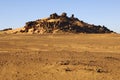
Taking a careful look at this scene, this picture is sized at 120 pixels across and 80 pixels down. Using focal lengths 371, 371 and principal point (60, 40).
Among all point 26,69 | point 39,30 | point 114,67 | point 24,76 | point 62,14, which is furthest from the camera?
point 62,14

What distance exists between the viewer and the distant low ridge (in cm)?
5762

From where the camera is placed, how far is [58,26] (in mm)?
58094

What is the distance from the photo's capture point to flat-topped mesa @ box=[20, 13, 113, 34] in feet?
189

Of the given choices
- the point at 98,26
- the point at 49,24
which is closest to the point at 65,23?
the point at 49,24

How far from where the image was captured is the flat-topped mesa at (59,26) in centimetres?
5762

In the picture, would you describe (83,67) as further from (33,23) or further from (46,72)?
(33,23)

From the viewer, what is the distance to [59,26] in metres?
58.1

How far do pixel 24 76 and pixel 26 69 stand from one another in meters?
→ 1.59

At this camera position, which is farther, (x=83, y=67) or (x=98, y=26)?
(x=98, y=26)

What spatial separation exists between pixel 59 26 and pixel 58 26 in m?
0.16

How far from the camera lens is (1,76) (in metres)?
14.3

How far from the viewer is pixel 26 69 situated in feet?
52.1

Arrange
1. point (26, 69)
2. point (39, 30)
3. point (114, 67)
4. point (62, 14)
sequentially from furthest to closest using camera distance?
point (62, 14) → point (39, 30) → point (114, 67) → point (26, 69)

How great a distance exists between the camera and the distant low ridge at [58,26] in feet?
189
